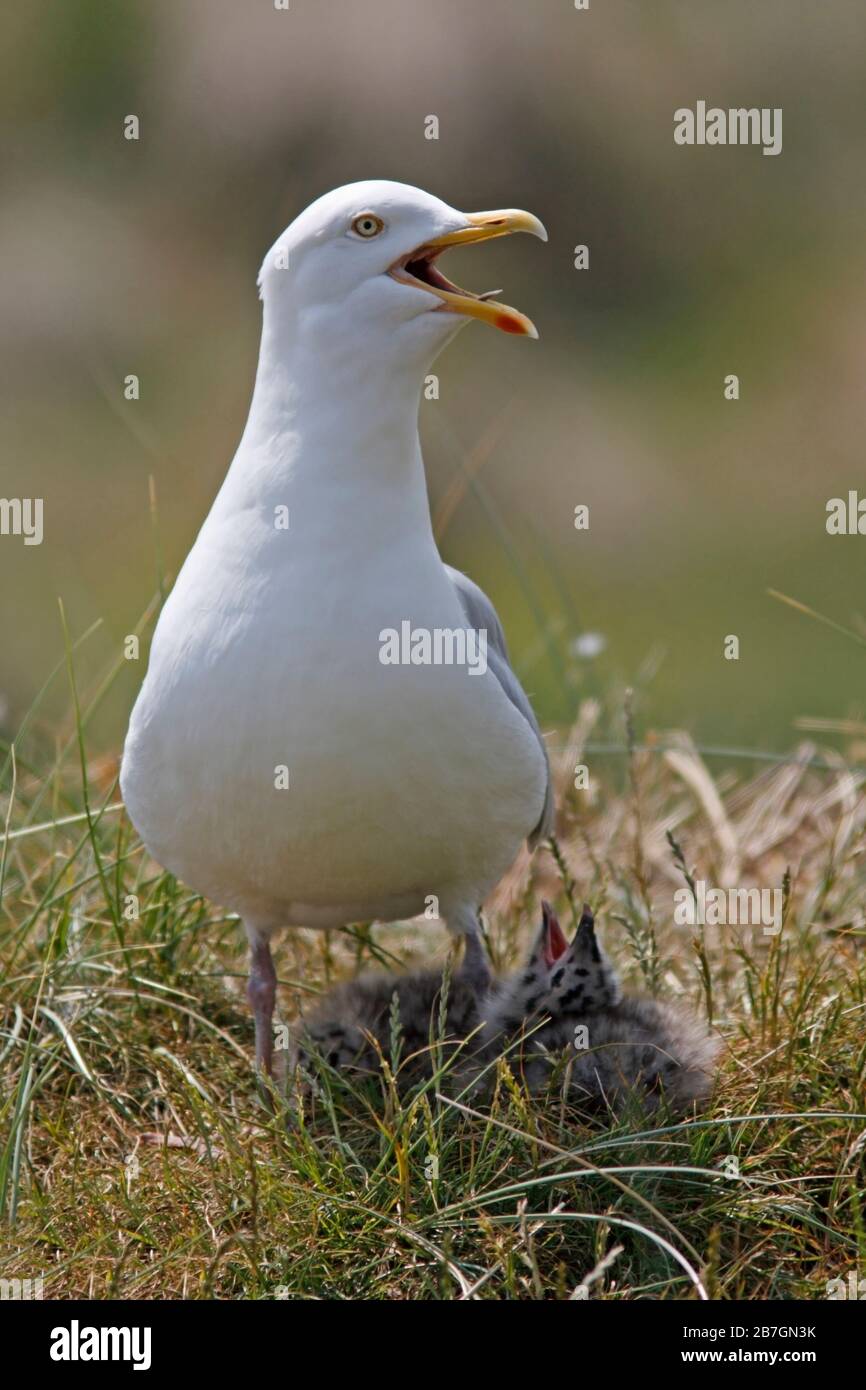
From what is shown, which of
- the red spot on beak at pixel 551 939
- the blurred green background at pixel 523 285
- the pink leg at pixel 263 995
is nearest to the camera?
the red spot on beak at pixel 551 939

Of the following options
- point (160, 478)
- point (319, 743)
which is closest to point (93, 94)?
point (160, 478)

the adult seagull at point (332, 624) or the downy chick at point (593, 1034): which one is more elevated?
the adult seagull at point (332, 624)

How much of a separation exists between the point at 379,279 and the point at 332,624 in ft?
2.44

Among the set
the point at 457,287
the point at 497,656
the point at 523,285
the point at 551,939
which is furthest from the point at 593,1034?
the point at 523,285

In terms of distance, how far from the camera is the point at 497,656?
15.9 ft

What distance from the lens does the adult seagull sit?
414 cm

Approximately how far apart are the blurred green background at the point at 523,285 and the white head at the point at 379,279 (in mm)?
8628

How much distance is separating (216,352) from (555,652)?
26.0 ft

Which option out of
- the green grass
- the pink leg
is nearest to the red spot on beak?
the green grass

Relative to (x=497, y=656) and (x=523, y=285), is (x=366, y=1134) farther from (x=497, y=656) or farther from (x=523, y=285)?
(x=523, y=285)

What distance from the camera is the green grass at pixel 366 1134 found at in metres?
3.85

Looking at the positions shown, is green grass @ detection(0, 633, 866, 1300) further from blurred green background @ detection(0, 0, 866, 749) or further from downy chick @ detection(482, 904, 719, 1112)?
blurred green background @ detection(0, 0, 866, 749)

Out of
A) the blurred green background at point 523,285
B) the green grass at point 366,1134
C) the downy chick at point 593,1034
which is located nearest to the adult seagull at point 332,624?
the downy chick at point 593,1034

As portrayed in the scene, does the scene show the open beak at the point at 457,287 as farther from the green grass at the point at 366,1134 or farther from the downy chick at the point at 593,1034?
the downy chick at the point at 593,1034
